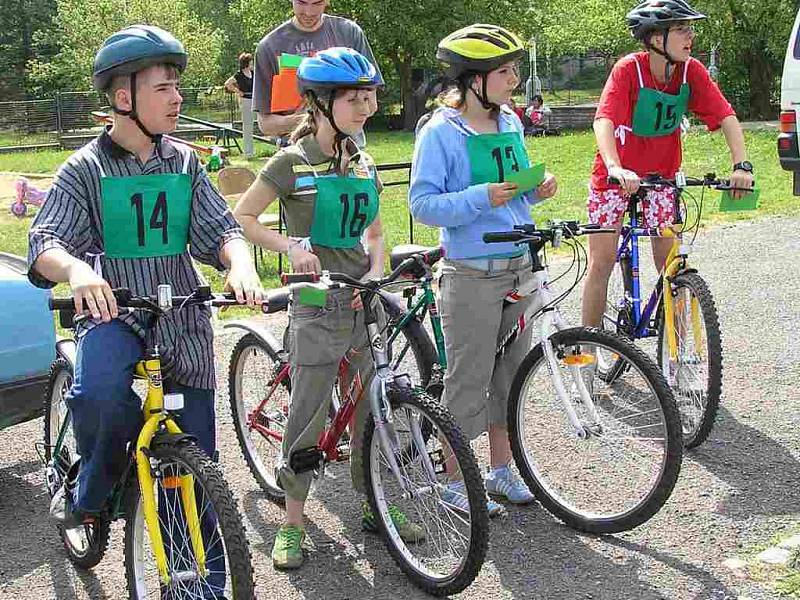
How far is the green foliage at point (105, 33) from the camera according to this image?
44938 mm

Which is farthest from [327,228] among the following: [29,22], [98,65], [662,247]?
[29,22]

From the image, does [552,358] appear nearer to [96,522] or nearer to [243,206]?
[243,206]

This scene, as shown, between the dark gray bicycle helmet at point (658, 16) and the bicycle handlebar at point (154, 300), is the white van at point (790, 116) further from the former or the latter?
the bicycle handlebar at point (154, 300)

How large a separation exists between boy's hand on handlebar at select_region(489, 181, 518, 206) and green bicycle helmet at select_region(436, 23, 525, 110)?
1.39ft

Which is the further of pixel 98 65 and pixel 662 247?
pixel 662 247

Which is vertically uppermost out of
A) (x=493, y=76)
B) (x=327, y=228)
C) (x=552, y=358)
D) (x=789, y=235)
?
(x=493, y=76)

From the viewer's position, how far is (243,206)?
4367 millimetres

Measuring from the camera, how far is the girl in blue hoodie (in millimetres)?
4488

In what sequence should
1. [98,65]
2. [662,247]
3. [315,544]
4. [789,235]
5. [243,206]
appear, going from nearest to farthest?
[98,65] → [243,206] → [315,544] → [662,247] → [789,235]

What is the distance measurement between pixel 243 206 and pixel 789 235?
827 centimetres

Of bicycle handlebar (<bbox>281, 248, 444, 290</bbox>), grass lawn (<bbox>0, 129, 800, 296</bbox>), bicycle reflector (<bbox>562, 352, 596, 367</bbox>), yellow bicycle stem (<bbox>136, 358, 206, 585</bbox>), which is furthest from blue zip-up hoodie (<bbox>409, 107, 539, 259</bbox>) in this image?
grass lawn (<bbox>0, 129, 800, 296</bbox>)

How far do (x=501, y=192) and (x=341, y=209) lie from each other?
60cm

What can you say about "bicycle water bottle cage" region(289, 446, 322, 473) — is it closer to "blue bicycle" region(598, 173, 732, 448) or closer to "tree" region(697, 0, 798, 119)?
"blue bicycle" region(598, 173, 732, 448)

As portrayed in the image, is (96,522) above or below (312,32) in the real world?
below
